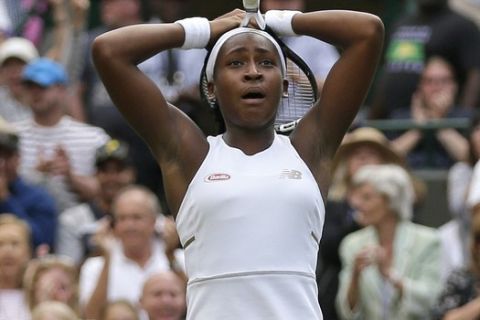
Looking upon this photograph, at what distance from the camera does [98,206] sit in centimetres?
988

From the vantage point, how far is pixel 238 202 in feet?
17.4

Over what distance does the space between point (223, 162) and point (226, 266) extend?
0.38 m

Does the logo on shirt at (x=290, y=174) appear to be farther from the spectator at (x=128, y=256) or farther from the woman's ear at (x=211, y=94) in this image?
the spectator at (x=128, y=256)

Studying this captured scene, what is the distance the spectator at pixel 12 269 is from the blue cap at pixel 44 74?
1.87 metres

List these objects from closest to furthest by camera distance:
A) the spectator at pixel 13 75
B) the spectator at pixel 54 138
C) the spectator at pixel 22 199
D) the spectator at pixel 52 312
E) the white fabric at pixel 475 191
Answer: the spectator at pixel 52 312 < the white fabric at pixel 475 191 < the spectator at pixel 22 199 < the spectator at pixel 54 138 < the spectator at pixel 13 75

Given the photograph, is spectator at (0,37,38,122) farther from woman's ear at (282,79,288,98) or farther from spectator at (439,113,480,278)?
woman's ear at (282,79,288,98)

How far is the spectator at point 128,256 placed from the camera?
28.9ft

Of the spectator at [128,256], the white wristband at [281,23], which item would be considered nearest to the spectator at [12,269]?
the spectator at [128,256]

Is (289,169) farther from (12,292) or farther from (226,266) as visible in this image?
(12,292)

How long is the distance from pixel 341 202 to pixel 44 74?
2.28 m

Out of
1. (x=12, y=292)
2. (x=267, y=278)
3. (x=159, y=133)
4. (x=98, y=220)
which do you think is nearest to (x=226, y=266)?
(x=267, y=278)

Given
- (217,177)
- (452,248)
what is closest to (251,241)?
(217,177)

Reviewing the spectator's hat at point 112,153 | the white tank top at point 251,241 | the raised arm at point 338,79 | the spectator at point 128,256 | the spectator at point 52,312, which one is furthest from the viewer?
the spectator's hat at point 112,153

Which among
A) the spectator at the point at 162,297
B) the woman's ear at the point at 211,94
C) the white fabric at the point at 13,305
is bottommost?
the white fabric at the point at 13,305
